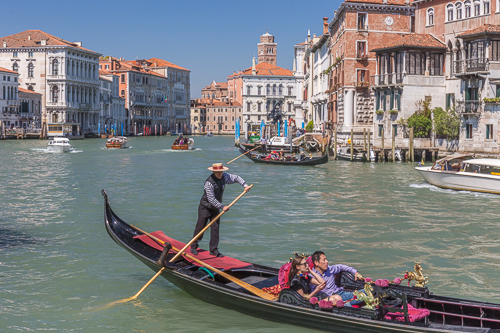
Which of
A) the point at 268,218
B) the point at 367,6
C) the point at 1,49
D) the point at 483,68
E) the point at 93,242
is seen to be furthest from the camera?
→ the point at 1,49

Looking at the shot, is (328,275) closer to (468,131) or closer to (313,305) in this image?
(313,305)

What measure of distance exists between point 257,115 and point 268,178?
66.6 metres

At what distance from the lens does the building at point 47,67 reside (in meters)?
65.5

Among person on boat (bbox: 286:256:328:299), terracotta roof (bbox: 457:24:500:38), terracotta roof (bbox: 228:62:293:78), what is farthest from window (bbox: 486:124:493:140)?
terracotta roof (bbox: 228:62:293:78)

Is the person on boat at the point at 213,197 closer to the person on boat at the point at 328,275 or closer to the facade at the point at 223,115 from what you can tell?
the person on boat at the point at 328,275

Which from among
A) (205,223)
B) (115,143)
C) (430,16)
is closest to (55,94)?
(115,143)

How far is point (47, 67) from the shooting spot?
65.6 meters

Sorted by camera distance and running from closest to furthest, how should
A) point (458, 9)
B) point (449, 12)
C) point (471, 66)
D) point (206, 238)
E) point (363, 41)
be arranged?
point (206, 238), point (471, 66), point (458, 9), point (449, 12), point (363, 41)

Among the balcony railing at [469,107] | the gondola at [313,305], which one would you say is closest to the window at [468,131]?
the balcony railing at [469,107]

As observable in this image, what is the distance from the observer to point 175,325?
6.76 meters

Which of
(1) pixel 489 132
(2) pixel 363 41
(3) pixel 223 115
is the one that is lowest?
(1) pixel 489 132

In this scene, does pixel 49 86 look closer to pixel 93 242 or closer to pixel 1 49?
pixel 1 49

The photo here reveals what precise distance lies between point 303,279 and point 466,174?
12182 millimetres

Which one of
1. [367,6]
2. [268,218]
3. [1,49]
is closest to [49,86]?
[1,49]
